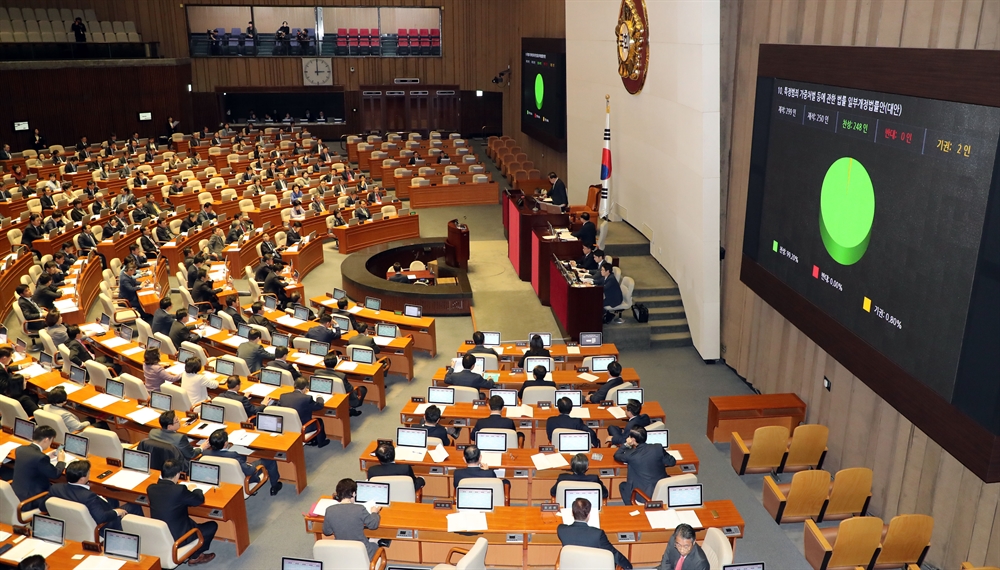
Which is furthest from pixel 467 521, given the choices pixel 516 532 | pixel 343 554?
pixel 343 554

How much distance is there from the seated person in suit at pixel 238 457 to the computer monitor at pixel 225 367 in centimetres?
224

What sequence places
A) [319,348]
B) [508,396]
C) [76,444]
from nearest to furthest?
[76,444] → [508,396] → [319,348]

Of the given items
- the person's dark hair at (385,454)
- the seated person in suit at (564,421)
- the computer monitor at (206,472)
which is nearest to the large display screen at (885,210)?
the seated person in suit at (564,421)

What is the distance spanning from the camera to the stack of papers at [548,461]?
8.80m

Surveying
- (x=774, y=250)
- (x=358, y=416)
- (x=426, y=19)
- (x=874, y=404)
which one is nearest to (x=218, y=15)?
(x=426, y=19)

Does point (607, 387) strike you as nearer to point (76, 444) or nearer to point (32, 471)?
point (76, 444)

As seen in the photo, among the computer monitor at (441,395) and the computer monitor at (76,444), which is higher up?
the computer monitor at (76,444)

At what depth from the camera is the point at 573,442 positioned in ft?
29.9

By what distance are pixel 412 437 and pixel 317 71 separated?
90.6ft

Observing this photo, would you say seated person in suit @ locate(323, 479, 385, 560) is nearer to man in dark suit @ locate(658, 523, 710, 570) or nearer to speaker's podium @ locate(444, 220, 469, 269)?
man in dark suit @ locate(658, 523, 710, 570)

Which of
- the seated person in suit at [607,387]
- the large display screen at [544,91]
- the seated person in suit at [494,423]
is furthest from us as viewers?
the large display screen at [544,91]

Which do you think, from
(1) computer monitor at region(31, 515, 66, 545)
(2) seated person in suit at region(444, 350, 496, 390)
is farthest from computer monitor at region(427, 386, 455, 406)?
(1) computer monitor at region(31, 515, 66, 545)

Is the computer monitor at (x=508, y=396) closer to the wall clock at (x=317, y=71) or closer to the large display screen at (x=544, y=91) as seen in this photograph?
the large display screen at (x=544, y=91)

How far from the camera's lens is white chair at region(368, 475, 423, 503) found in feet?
26.4
